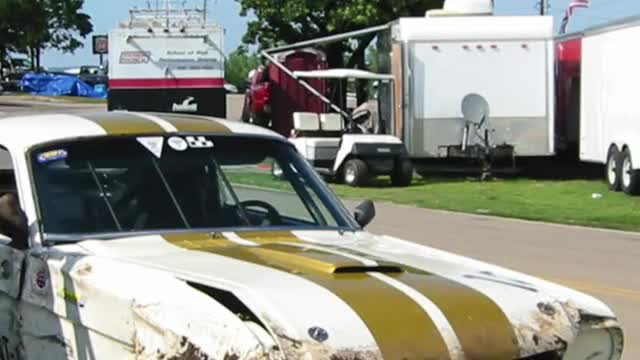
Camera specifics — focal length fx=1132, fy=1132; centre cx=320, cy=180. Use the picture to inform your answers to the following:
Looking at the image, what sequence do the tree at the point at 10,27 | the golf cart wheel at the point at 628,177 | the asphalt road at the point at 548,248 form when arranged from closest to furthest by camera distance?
the asphalt road at the point at 548,248
the golf cart wheel at the point at 628,177
the tree at the point at 10,27

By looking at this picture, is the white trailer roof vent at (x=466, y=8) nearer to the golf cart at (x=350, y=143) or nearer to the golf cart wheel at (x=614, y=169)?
the golf cart at (x=350, y=143)

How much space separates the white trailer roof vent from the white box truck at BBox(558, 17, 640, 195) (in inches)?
88.8

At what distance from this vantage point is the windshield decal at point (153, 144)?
5.38 m

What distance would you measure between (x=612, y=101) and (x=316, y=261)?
63.2 ft

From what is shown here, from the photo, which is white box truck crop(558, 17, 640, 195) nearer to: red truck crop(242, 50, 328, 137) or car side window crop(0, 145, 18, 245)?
red truck crop(242, 50, 328, 137)

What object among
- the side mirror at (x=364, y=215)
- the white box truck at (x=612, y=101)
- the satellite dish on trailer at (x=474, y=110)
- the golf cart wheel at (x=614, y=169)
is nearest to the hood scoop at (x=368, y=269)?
the side mirror at (x=364, y=215)

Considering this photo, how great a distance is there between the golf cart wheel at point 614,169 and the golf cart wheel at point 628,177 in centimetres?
13

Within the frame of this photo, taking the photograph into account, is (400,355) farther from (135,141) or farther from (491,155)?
(491,155)

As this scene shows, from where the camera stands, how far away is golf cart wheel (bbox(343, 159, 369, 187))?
22.9 meters

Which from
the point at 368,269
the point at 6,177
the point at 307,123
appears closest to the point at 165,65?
the point at 307,123

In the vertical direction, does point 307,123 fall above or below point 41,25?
below

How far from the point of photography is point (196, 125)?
5688 millimetres

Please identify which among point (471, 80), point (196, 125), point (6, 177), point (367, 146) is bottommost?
point (367, 146)

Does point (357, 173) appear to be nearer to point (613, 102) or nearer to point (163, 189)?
point (613, 102)
